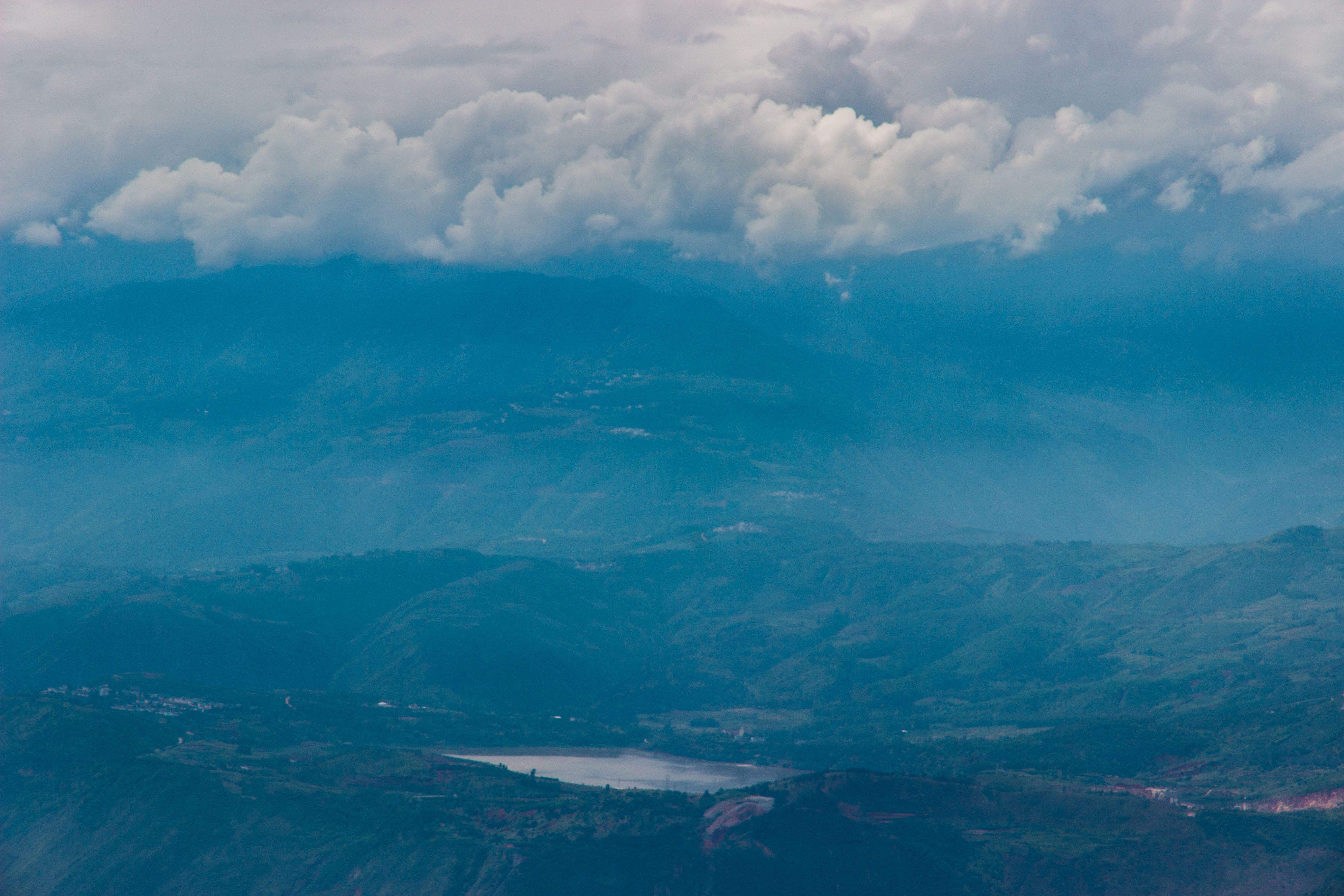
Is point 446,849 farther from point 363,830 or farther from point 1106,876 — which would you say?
point 1106,876

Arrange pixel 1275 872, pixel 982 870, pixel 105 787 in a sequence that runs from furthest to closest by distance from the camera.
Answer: pixel 105 787
pixel 982 870
pixel 1275 872

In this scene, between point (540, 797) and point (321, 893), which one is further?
point (540, 797)

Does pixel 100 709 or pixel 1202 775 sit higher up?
pixel 100 709

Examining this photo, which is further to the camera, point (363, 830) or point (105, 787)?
point (105, 787)

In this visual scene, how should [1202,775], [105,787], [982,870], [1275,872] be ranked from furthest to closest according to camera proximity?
[1202,775], [105,787], [982,870], [1275,872]

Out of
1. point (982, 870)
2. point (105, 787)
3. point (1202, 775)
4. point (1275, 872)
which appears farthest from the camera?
point (1202, 775)

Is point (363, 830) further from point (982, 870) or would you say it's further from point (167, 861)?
point (982, 870)

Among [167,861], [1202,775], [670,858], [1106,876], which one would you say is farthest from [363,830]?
[1202,775]

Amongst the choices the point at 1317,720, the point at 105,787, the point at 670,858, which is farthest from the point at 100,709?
the point at 1317,720

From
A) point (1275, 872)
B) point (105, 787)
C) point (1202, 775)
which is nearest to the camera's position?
point (1275, 872)
